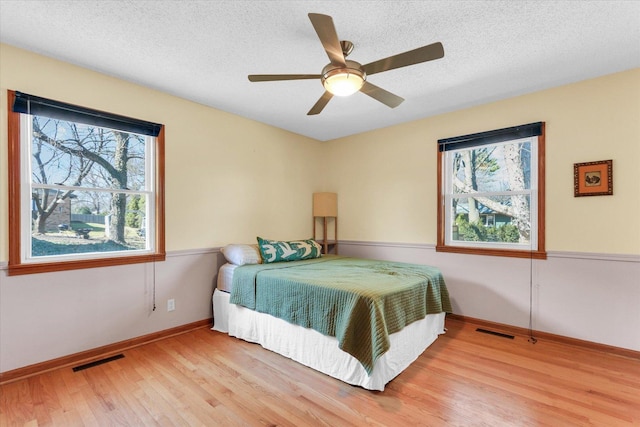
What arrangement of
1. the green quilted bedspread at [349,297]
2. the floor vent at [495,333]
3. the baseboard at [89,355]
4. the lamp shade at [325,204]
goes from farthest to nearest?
1. the lamp shade at [325,204]
2. the floor vent at [495,333]
3. the baseboard at [89,355]
4. the green quilted bedspread at [349,297]

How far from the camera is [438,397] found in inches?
75.9

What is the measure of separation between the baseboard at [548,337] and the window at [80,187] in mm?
3356

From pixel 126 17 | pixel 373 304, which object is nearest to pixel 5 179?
pixel 126 17

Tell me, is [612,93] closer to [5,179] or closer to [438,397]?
[438,397]

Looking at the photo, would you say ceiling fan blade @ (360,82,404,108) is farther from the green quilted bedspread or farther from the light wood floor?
the light wood floor

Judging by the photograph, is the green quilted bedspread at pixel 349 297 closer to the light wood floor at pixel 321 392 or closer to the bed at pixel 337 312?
the bed at pixel 337 312

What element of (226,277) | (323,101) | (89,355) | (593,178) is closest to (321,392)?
(226,277)

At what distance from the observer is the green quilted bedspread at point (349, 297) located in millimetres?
1979

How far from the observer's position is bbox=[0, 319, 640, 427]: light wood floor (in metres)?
1.73

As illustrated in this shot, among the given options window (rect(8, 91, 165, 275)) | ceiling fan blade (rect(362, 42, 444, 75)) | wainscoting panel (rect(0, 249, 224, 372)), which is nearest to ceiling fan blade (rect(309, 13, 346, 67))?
ceiling fan blade (rect(362, 42, 444, 75))

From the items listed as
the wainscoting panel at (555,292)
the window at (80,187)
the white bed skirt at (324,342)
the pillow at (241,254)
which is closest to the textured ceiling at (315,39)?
the window at (80,187)

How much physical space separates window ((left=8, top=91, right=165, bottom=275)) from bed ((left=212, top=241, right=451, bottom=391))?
0.93 meters

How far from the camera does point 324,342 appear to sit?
2223mm

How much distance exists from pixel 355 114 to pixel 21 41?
9.54 ft
